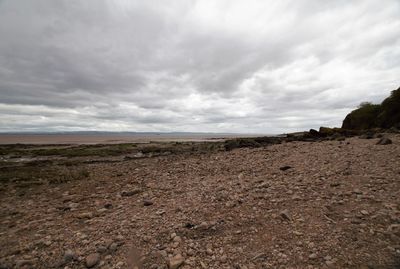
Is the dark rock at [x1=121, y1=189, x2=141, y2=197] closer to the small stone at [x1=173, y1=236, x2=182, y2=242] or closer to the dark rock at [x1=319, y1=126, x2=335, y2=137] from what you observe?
the small stone at [x1=173, y1=236, x2=182, y2=242]

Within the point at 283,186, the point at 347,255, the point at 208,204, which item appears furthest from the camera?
the point at 283,186

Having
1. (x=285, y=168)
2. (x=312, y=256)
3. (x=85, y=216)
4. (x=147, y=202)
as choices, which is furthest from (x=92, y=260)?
(x=285, y=168)

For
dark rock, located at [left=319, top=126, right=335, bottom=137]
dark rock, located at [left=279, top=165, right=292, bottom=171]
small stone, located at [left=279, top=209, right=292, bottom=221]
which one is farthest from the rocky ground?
dark rock, located at [left=319, top=126, right=335, bottom=137]

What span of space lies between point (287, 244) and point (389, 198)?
3.60 meters

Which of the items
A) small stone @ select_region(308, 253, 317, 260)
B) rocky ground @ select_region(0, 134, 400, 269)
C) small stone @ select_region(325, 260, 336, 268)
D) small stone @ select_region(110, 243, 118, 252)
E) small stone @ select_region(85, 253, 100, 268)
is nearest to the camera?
small stone @ select_region(325, 260, 336, 268)

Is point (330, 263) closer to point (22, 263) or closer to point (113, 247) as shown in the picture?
point (113, 247)

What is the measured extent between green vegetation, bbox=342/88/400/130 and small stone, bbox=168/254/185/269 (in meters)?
27.5

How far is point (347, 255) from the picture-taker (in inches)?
168

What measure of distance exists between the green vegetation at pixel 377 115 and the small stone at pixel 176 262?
27525 mm

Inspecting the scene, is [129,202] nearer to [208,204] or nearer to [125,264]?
[208,204]

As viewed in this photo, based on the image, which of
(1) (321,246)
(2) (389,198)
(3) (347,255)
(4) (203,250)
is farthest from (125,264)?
(2) (389,198)

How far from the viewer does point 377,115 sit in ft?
102

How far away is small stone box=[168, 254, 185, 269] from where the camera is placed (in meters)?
4.47

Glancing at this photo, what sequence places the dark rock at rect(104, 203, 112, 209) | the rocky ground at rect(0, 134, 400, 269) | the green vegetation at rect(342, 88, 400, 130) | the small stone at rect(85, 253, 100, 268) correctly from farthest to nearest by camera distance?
the green vegetation at rect(342, 88, 400, 130), the dark rock at rect(104, 203, 112, 209), the small stone at rect(85, 253, 100, 268), the rocky ground at rect(0, 134, 400, 269)
